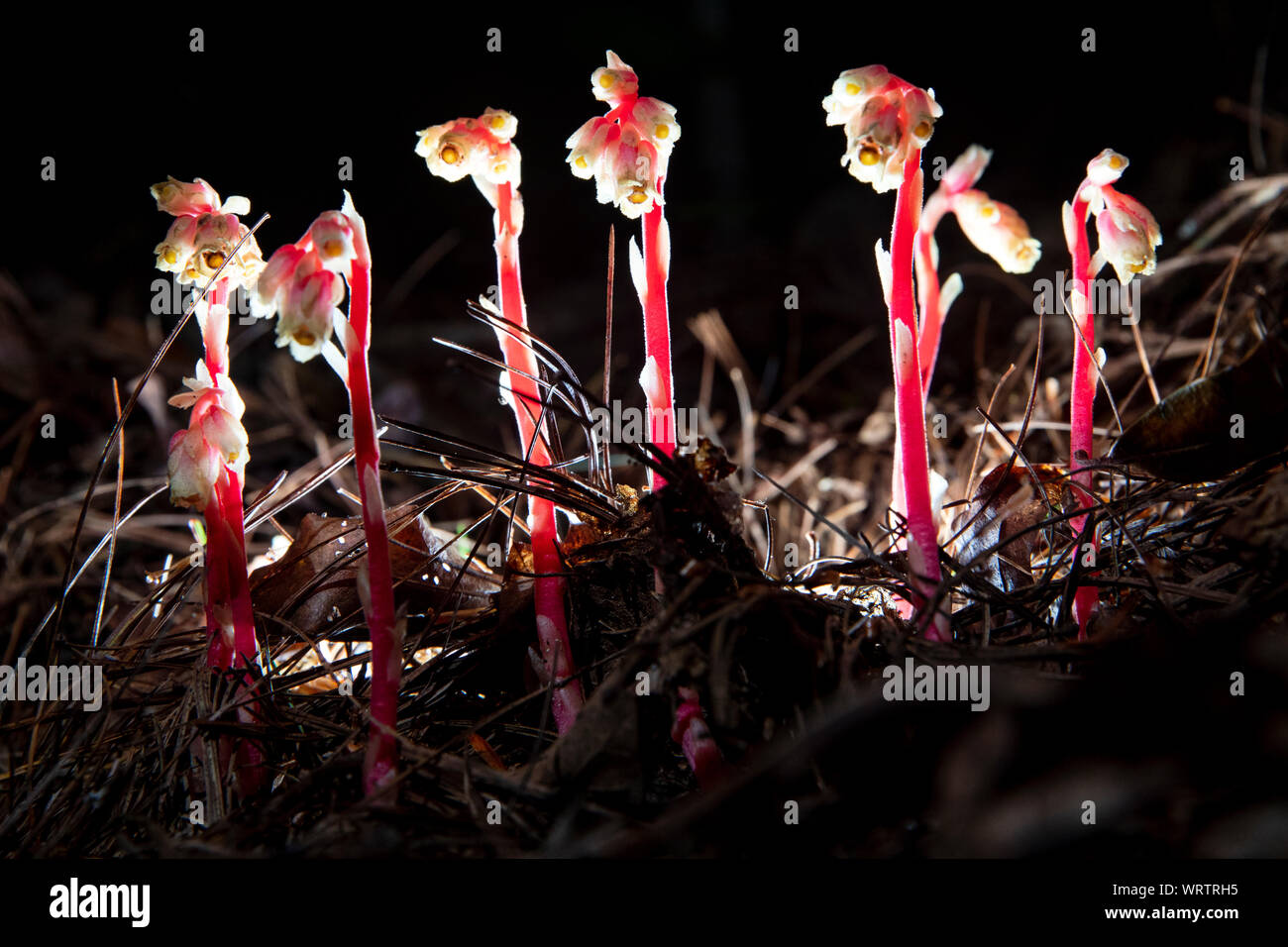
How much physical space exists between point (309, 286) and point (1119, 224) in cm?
102

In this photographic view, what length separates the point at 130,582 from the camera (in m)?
2.13

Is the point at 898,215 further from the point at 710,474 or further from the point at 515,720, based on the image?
the point at 515,720

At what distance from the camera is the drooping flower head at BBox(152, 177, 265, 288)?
1.10m

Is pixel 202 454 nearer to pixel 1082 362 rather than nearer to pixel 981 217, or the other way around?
pixel 981 217

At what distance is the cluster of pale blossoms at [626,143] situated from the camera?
1079 millimetres

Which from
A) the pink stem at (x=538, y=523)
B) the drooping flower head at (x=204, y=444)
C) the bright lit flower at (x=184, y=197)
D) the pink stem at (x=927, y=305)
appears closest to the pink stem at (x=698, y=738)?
the pink stem at (x=538, y=523)

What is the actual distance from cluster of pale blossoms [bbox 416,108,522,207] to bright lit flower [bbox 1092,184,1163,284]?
0.79 meters

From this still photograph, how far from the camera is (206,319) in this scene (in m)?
1.13

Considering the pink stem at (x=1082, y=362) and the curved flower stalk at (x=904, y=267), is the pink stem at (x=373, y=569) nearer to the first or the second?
the curved flower stalk at (x=904, y=267)

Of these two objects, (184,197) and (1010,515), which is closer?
(184,197)

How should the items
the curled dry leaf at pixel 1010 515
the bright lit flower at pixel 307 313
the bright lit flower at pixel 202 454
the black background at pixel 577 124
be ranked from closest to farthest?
the bright lit flower at pixel 307 313, the bright lit flower at pixel 202 454, the curled dry leaf at pixel 1010 515, the black background at pixel 577 124

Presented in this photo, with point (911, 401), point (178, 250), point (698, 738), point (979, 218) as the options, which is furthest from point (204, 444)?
point (979, 218)

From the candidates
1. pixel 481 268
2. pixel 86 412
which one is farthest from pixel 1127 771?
pixel 481 268

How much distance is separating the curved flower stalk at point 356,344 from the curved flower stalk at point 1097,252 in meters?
0.90
